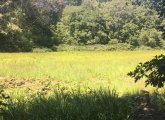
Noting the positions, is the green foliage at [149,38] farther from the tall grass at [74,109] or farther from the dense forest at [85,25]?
the tall grass at [74,109]

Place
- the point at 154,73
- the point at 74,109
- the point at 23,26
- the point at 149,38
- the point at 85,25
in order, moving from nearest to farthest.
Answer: the point at 74,109 < the point at 154,73 < the point at 23,26 < the point at 149,38 < the point at 85,25

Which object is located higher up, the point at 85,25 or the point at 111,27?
the point at 85,25

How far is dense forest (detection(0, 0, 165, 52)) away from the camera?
59.6m

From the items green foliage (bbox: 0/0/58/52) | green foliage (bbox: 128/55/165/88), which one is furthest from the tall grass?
green foliage (bbox: 0/0/58/52)

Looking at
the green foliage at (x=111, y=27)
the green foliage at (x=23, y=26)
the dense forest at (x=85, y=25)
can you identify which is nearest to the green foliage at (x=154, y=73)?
the green foliage at (x=23, y=26)

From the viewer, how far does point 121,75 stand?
66.6 ft

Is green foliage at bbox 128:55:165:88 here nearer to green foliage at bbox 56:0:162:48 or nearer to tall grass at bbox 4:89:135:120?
tall grass at bbox 4:89:135:120

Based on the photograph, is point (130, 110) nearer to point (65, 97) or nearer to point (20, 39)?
point (65, 97)

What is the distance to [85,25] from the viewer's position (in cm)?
7319

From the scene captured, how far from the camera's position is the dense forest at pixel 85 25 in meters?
59.6

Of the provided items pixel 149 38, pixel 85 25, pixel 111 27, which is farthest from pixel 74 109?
pixel 111 27

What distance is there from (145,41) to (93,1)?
20398 mm

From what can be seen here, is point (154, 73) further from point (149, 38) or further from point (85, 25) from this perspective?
point (85, 25)

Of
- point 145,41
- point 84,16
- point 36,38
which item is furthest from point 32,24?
point 145,41
